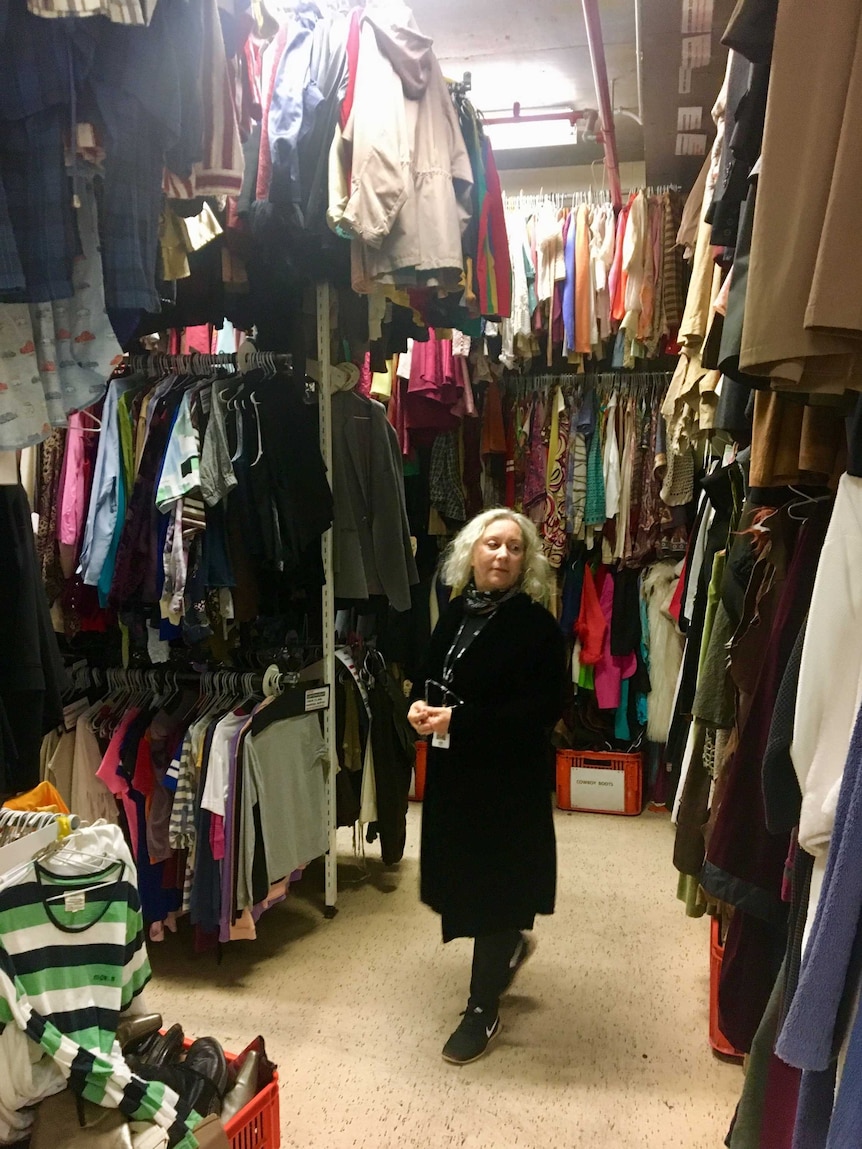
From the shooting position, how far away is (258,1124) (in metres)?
1.73

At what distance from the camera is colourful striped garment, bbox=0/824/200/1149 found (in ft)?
4.97

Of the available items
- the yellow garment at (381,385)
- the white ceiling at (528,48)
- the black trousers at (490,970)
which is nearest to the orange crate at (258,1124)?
the black trousers at (490,970)

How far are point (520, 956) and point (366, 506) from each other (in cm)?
164

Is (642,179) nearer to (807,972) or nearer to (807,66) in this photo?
(807,66)

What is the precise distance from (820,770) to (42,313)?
59.0 inches

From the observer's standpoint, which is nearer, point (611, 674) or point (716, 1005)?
point (716, 1005)

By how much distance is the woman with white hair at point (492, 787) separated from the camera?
7.23ft

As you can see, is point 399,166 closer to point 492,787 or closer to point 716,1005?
point 492,787

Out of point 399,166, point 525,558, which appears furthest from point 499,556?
point 399,166

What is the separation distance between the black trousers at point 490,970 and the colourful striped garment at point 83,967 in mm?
928

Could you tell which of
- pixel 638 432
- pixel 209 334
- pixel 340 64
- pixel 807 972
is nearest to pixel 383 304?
pixel 340 64

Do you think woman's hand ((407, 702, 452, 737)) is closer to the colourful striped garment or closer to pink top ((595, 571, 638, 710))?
the colourful striped garment

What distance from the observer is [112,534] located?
2.60 metres

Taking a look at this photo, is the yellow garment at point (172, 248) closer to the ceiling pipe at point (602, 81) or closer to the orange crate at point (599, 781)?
the ceiling pipe at point (602, 81)
